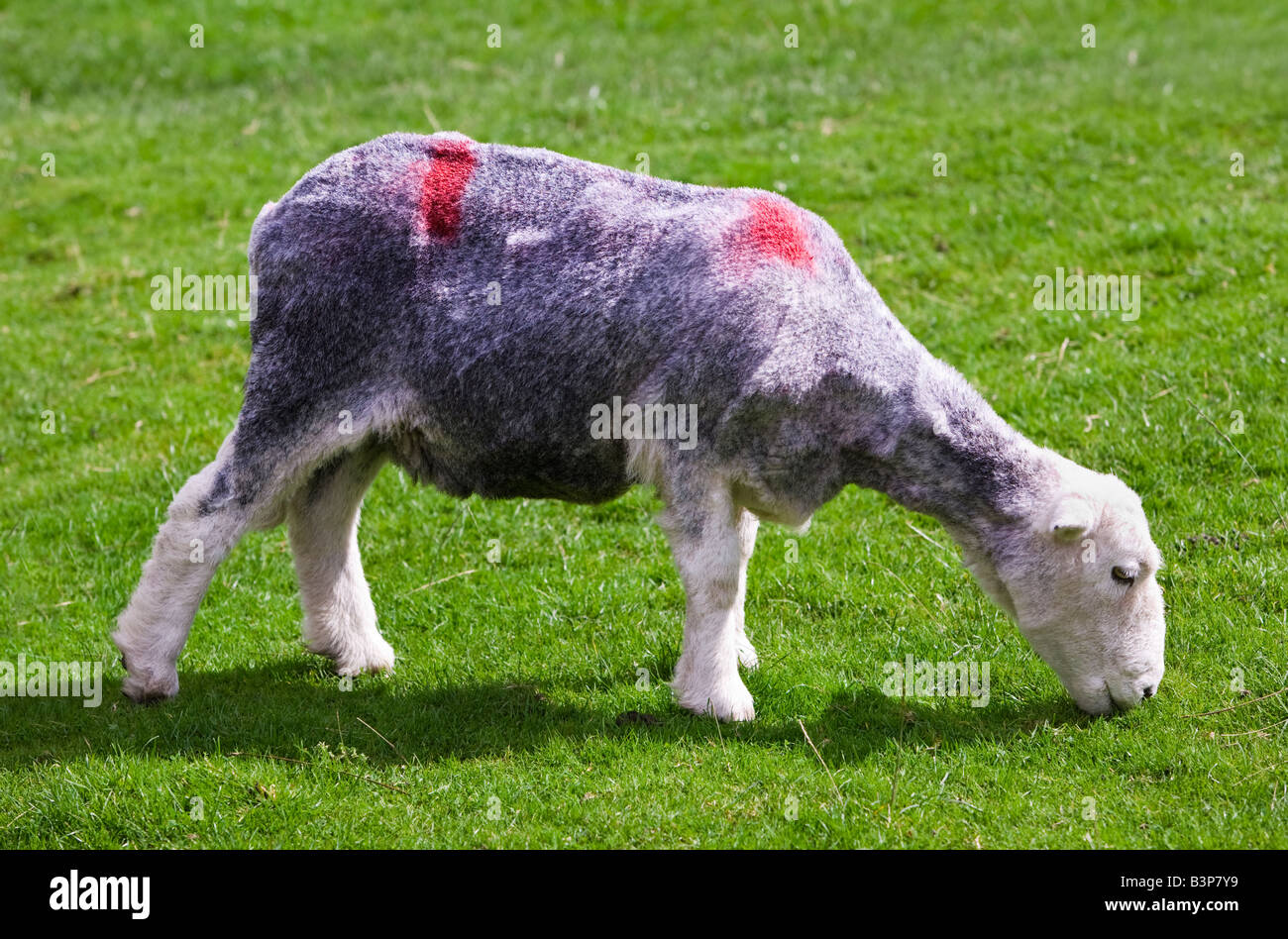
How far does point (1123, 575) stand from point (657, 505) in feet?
11.4

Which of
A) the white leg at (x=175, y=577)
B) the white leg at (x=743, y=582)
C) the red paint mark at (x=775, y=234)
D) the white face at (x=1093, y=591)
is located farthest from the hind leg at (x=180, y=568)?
the white face at (x=1093, y=591)

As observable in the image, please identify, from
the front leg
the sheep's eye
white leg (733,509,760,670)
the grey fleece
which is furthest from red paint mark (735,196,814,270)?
the sheep's eye

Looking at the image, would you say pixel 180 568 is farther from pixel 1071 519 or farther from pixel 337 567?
pixel 1071 519

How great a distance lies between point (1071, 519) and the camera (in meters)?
6.11

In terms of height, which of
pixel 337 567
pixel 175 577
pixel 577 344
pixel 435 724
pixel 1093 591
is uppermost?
pixel 577 344

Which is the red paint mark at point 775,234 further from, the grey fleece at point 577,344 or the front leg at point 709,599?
the front leg at point 709,599

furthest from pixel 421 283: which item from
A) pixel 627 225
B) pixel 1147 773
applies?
pixel 1147 773

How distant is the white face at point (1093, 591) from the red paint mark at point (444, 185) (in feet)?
9.54

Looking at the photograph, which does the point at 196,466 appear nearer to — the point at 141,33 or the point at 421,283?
the point at 421,283

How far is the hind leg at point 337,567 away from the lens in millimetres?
7105

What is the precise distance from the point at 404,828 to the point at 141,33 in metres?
15.8

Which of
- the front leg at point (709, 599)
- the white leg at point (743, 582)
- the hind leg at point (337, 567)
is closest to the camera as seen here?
the front leg at point (709, 599)

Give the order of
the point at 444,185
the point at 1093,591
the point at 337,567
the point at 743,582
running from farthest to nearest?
the point at 337,567 < the point at 743,582 < the point at 444,185 < the point at 1093,591

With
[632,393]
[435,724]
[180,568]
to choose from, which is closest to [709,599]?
[632,393]
